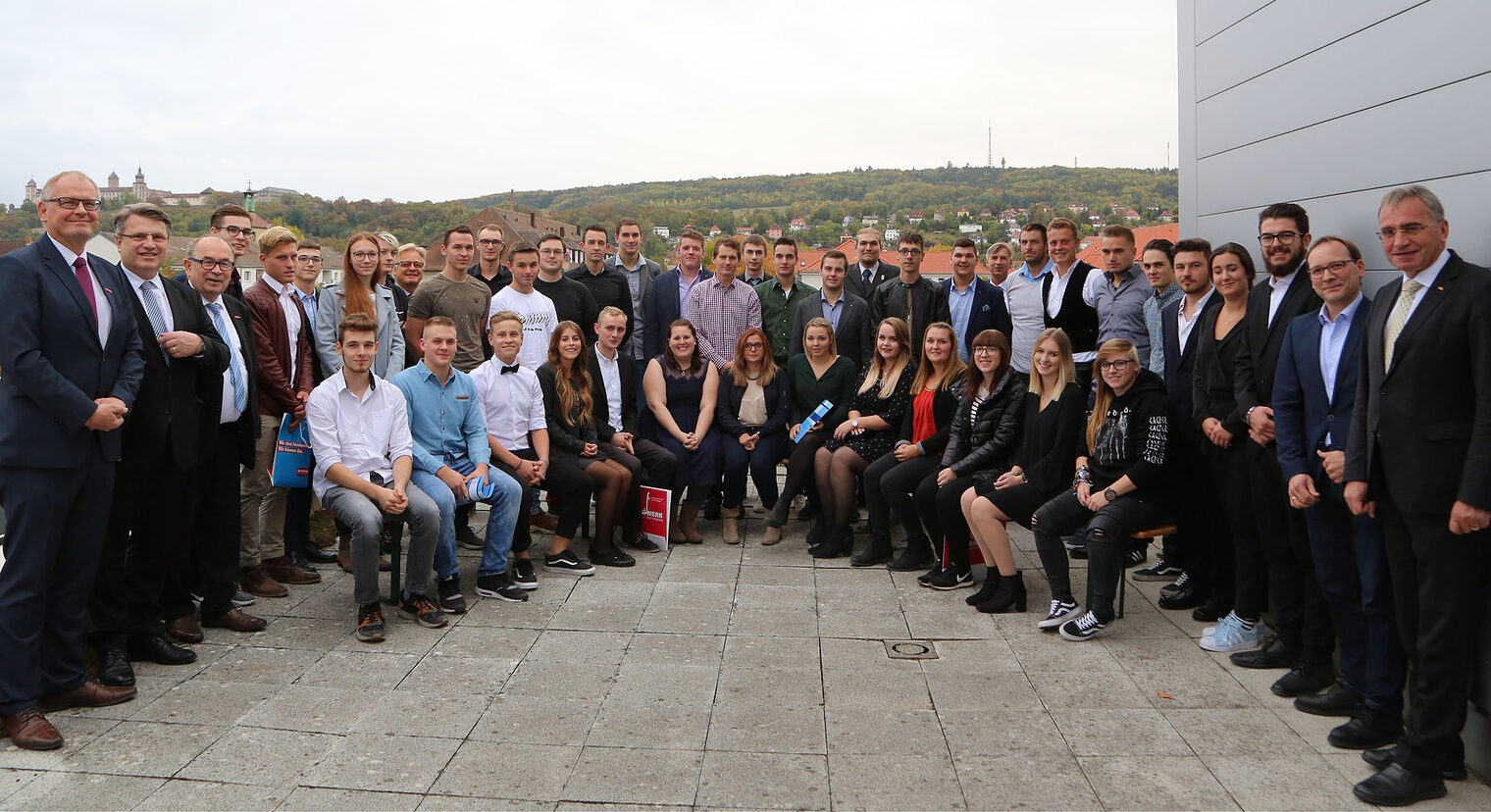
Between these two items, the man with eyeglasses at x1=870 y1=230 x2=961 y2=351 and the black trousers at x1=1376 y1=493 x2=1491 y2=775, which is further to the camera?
the man with eyeglasses at x1=870 y1=230 x2=961 y2=351

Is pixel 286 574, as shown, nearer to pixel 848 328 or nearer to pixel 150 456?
pixel 150 456

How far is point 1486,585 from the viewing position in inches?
133

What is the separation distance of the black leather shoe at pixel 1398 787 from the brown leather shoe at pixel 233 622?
15.4 feet

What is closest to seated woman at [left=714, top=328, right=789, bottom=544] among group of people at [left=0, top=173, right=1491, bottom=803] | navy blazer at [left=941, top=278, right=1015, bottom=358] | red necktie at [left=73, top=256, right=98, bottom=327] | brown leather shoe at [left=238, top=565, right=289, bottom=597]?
group of people at [left=0, top=173, right=1491, bottom=803]

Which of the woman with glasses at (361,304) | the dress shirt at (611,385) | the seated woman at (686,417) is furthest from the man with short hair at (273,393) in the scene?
the seated woman at (686,417)

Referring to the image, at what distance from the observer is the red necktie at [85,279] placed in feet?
12.3

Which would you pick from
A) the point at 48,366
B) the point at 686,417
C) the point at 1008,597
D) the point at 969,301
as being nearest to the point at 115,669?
the point at 48,366

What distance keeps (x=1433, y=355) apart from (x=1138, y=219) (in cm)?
2252

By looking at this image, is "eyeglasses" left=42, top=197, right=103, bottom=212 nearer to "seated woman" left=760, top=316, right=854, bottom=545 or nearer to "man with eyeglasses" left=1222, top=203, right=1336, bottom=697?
"seated woman" left=760, top=316, right=854, bottom=545

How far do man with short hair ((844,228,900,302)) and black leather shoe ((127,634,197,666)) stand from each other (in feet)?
17.6

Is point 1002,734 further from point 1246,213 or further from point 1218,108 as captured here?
point 1218,108

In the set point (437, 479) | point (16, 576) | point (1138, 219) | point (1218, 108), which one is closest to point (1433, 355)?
point (1218, 108)

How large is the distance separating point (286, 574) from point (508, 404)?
62.5 inches

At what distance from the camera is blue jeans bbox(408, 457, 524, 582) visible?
5.09 meters
